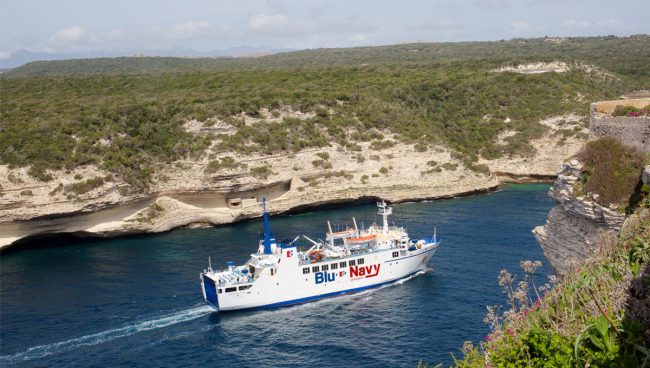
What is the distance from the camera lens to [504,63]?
117 metres

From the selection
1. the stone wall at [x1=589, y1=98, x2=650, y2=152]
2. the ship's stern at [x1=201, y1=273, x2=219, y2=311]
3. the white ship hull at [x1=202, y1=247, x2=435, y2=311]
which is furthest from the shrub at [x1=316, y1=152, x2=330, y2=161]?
the stone wall at [x1=589, y1=98, x2=650, y2=152]

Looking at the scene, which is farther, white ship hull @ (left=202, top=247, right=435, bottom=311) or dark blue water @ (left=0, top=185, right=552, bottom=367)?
white ship hull @ (left=202, top=247, right=435, bottom=311)

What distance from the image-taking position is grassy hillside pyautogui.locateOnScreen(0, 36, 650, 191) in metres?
67.2

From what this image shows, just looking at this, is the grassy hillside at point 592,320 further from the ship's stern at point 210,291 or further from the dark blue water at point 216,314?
the ship's stern at point 210,291

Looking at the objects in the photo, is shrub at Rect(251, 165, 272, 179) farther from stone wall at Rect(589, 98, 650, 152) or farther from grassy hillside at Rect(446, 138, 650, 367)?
grassy hillside at Rect(446, 138, 650, 367)

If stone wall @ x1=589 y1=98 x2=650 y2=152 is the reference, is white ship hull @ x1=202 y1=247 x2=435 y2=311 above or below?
below

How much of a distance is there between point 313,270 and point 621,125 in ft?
77.2

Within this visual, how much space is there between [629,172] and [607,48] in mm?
161908

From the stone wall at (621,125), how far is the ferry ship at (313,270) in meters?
21.7

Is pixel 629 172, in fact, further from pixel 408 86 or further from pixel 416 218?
pixel 408 86

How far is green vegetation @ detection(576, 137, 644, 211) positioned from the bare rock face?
33 centimetres

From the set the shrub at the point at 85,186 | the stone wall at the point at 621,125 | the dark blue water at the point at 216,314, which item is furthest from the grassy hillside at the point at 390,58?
the stone wall at the point at 621,125

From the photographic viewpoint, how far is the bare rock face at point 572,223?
21266 mm

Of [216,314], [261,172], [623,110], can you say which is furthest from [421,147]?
[623,110]
